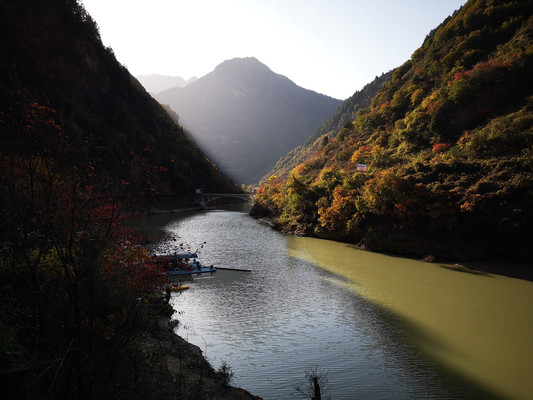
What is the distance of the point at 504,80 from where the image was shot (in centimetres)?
4403

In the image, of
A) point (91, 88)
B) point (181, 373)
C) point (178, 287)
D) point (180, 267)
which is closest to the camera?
point (181, 373)

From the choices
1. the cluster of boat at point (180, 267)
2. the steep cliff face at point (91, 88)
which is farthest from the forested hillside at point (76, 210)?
the cluster of boat at point (180, 267)

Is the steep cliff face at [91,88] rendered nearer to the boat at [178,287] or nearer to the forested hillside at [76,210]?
the forested hillside at [76,210]

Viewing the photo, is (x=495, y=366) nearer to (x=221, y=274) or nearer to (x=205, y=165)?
(x=221, y=274)

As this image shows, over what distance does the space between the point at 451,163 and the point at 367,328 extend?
1067 inches

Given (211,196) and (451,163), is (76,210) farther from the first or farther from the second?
(211,196)

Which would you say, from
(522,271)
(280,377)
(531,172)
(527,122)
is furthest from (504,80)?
(280,377)

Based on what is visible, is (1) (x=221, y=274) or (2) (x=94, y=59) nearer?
(1) (x=221, y=274)

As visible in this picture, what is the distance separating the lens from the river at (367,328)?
1225 centimetres

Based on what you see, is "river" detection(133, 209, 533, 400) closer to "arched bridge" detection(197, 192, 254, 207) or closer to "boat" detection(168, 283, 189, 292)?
"boat" detection(168, 283, 189, 292)

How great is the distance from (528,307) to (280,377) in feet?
59.2

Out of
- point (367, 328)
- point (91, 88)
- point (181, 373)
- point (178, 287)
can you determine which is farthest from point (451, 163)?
point (91, 88)

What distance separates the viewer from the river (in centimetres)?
1225

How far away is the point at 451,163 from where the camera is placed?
117ft
